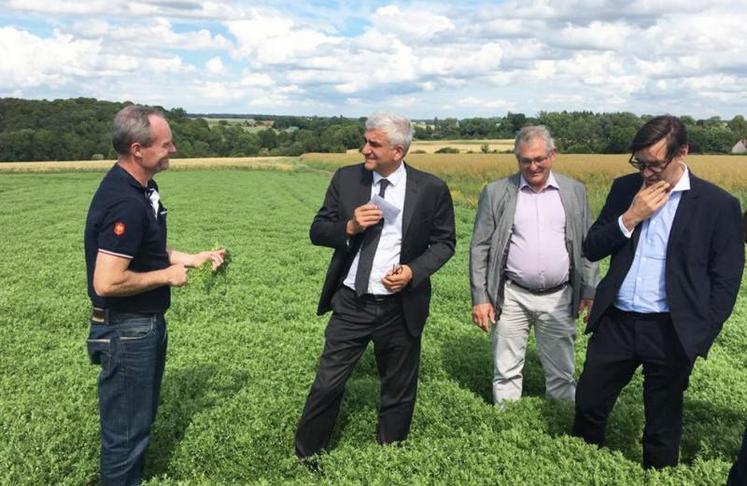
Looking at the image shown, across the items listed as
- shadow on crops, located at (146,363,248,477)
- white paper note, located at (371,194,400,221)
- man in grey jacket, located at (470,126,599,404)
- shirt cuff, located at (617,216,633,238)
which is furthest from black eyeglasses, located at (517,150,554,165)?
shadow on crops, located at (146,363,248,477)

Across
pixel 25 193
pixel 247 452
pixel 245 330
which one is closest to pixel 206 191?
pixel 25 193

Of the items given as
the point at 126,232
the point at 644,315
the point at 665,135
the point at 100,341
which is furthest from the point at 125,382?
the point at 665,135

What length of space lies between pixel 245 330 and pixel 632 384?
4.81m

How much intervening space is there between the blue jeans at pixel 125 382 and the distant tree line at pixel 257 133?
193ft

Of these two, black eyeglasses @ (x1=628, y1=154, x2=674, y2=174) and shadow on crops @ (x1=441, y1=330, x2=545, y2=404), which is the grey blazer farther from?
shadow on crops @ (x1=441, y1=330, x2=545, y2=404)

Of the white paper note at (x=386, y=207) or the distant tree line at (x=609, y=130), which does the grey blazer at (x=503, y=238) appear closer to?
the white paper note at (x=386, y=207)

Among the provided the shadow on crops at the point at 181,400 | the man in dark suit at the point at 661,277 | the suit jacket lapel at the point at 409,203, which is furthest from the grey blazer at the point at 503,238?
the shadow on crops at the point at 181,400

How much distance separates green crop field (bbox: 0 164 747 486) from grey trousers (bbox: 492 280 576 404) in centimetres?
22

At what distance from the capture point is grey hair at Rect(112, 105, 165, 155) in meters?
3.32

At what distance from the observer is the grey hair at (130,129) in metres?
3.32

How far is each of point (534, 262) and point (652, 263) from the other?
1091 millimetres

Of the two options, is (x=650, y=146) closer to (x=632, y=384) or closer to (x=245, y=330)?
(x=632, y=384)

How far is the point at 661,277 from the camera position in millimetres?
3697

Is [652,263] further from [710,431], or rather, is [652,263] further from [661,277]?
[710,431]
